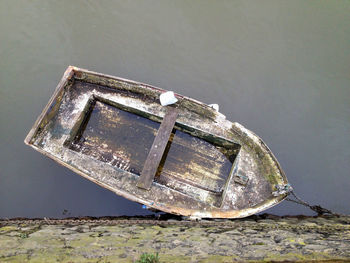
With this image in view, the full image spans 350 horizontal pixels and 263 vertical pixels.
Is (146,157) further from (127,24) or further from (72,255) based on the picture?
(127,24)

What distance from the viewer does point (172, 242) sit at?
12.2 feet

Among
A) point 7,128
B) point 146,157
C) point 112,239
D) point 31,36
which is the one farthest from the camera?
point 31,36

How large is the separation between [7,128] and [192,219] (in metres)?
4.74

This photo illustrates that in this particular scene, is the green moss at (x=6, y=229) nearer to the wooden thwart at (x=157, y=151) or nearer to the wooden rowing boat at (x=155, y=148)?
the wooden rowing boat at (x=155, y=148)

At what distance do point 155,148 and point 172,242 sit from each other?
6.14 ft

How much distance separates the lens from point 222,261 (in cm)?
305

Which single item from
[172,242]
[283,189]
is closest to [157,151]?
[172,242]

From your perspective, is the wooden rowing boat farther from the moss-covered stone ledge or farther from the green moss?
the green moss

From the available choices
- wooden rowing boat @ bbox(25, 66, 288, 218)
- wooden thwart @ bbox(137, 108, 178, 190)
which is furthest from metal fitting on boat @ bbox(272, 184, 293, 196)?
wooden thwart @ bbox(137, 108, 178, 190)

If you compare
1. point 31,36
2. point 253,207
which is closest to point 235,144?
point 253,207

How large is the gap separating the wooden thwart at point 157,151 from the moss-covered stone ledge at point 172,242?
783 millimetres

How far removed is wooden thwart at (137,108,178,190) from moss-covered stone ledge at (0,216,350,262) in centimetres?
78

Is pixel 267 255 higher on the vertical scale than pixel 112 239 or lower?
higher

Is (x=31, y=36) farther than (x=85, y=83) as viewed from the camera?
Yes
